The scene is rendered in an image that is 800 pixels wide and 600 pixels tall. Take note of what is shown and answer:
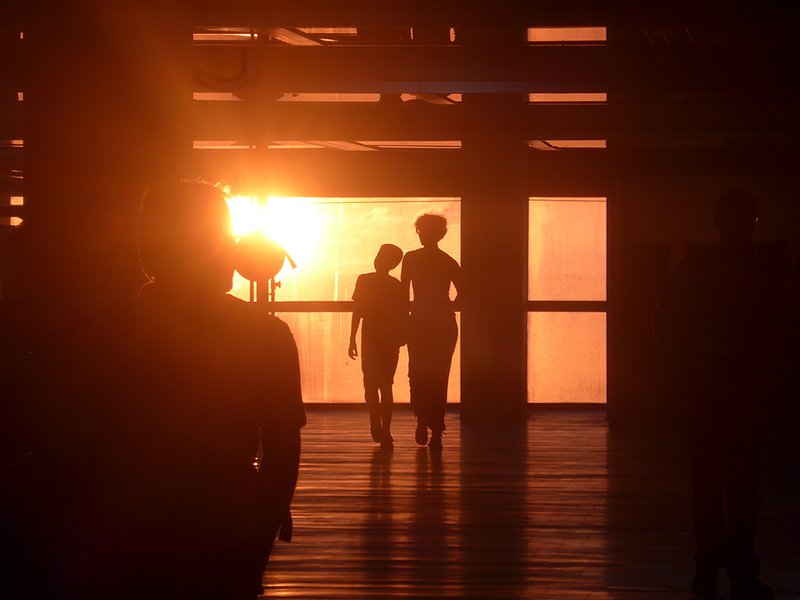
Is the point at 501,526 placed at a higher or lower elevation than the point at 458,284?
lower

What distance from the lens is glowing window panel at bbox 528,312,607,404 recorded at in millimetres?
16141

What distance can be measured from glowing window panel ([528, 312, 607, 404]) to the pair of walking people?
523 centimetres

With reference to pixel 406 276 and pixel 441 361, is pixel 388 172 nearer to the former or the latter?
pixel 406 276

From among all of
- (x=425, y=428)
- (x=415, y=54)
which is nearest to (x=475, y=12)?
(x=415, y=54)

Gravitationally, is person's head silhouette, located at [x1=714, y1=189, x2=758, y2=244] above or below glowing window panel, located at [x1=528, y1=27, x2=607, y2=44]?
below

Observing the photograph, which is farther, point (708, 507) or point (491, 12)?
point (491, 12)

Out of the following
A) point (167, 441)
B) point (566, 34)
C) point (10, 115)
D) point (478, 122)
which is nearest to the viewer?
point (167, 441)

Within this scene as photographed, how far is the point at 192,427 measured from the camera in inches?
91.5

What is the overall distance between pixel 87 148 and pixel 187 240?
2533mm

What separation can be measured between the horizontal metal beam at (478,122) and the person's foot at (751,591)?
7.80 metres

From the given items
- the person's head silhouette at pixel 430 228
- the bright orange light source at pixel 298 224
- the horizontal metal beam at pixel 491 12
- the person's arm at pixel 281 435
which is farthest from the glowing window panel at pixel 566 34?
the person's arm at pixel 281 435

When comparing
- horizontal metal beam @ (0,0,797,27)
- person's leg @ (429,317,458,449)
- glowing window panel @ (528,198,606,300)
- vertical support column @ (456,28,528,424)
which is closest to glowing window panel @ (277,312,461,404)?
glowing window panel @ (528,198,606,300)

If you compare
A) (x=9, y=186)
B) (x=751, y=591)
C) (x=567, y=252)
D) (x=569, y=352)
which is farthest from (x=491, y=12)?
(x=9, y=186)

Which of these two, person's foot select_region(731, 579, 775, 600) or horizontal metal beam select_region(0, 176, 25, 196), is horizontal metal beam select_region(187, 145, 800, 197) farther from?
person's foot select_region(731, 579, 775, 600)
